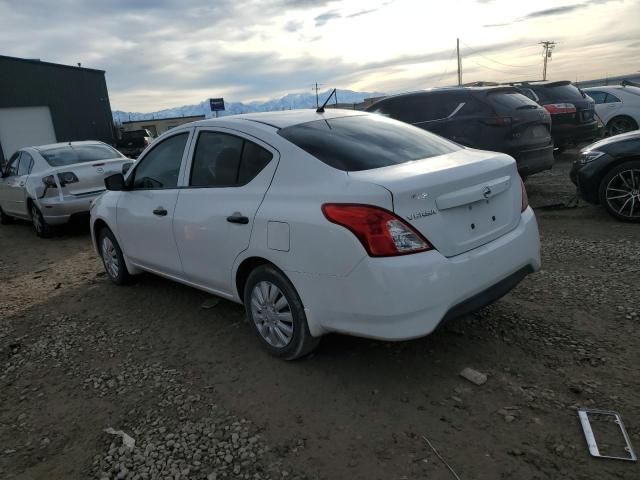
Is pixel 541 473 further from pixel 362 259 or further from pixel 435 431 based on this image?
pixel 362 259

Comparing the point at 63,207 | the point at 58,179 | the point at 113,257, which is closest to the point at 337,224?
the point at 113,257

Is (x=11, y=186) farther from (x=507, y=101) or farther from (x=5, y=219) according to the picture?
(x=507, y=101)

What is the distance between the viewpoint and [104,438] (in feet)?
9.45

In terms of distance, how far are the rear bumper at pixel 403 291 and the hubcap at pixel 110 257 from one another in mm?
3048

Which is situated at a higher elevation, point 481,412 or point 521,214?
point 521,214

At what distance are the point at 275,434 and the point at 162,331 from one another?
1.88 m

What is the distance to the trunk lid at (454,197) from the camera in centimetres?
274

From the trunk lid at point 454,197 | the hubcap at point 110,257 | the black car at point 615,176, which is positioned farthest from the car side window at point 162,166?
the black car at point 615,176

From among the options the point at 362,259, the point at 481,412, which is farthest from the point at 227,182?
the point at 481,412

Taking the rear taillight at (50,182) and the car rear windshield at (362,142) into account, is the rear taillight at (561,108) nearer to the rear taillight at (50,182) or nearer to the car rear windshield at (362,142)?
the car rear windshield at (362,142)

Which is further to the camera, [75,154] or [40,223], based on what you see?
[75,154]

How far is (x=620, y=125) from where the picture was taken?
42.5ft

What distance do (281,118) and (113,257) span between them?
2.74m

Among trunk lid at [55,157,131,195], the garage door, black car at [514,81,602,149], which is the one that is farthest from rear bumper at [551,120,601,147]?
the garage door
